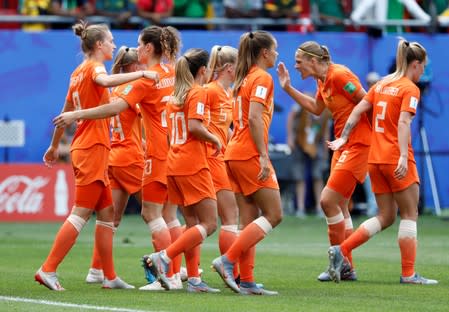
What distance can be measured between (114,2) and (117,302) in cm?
1609

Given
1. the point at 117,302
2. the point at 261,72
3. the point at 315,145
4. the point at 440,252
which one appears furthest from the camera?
the point at 315,145

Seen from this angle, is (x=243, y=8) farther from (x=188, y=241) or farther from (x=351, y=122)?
(x=188, y=241)

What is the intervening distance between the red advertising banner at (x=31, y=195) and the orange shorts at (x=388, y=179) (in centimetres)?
1107

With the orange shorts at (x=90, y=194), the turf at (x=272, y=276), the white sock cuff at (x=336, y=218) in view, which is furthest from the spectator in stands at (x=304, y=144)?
the orange shorts at (x=90, y=194)

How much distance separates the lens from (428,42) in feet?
86.4

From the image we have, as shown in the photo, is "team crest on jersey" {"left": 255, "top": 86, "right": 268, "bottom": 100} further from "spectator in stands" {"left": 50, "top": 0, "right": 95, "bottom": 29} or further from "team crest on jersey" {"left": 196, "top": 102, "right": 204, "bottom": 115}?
"spectator in stands" {"left": 50, "top": 0, "right": 95, "bottom": 29}

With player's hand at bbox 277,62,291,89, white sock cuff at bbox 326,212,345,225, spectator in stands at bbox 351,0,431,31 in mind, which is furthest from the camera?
spectator in stands at bbox 351,0,431,31

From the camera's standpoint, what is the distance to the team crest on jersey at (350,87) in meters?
12.5

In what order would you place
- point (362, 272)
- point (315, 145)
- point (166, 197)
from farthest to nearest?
point (315, 145) < point (362, 272) < point (166, 197)

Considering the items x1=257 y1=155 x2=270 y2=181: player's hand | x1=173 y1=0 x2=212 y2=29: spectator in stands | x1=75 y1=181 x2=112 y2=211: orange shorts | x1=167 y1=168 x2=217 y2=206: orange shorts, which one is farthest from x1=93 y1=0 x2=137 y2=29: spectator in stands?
x1=257 y1=155 x2=270 y2=181: player's hand

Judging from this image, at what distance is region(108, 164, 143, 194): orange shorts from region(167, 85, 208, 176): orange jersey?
3.37ft

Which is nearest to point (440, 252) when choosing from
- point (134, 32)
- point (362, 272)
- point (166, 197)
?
point (362, 272)

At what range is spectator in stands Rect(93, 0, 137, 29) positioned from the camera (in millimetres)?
25281

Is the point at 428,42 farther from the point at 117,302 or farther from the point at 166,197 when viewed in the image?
the point at 117,302
